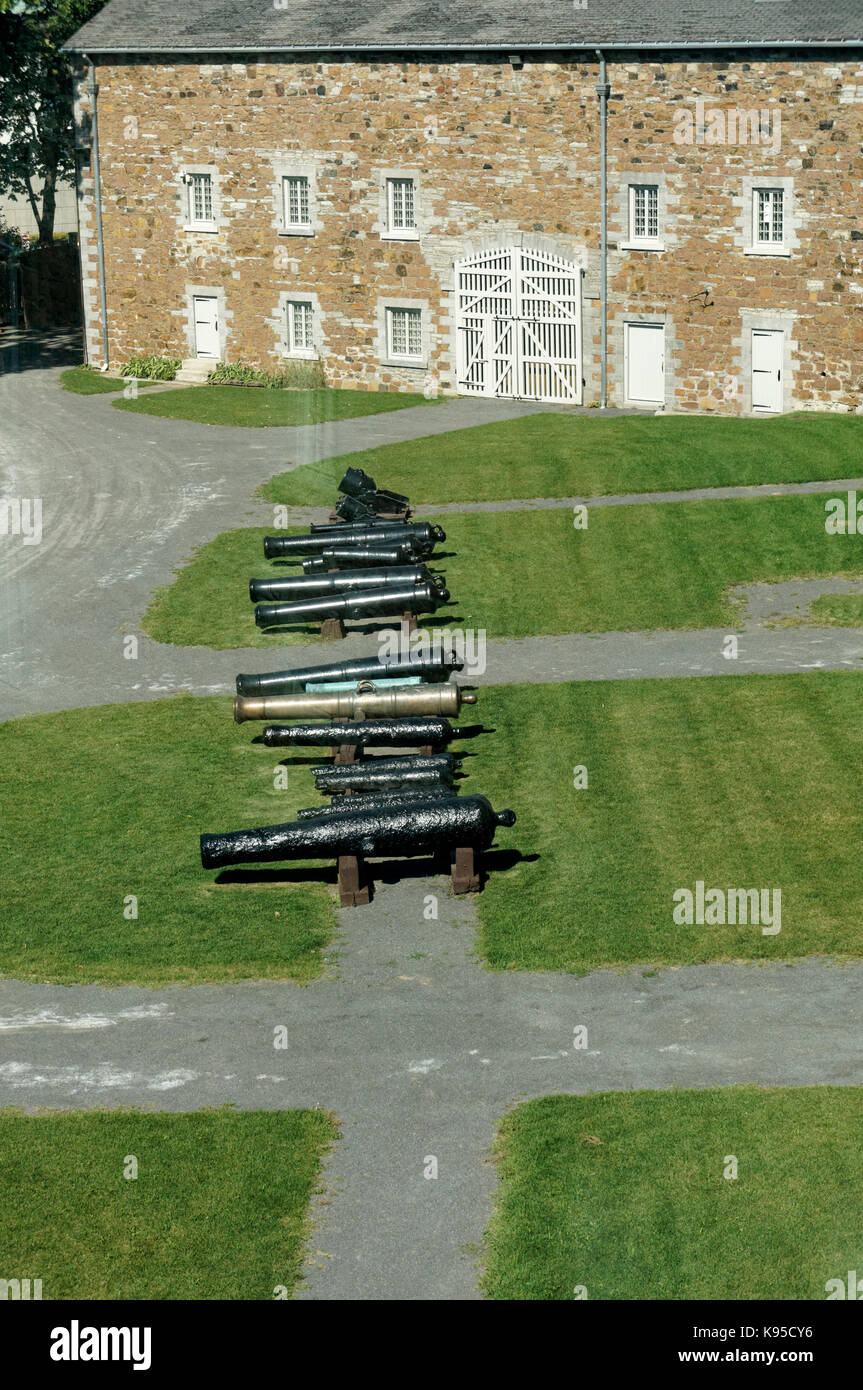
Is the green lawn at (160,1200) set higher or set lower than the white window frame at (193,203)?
lower

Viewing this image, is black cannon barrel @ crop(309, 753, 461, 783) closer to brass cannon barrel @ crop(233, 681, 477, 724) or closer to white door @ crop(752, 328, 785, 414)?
brass cannon barrel @ crop(233, 681, 477, 724)

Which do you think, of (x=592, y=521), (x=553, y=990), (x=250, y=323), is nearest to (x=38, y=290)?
(x=250, y=323)

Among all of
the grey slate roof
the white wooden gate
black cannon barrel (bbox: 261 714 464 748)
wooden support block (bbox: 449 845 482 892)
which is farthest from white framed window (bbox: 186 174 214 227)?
wooden support block (bbox: 449 845 482 892)

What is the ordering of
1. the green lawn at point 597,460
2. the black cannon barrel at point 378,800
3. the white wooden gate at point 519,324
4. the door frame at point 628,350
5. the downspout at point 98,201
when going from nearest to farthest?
the black cannon barrel at point 378,800
the green lawn at point 597,460
the door frame at point 628,350
the white wooden gate at point 519,324
the downspout at point 98,201

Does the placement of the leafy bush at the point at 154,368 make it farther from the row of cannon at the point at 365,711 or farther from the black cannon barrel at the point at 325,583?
the black cannon barrel at the point at 325,583

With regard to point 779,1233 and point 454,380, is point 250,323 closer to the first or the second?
point 454,380

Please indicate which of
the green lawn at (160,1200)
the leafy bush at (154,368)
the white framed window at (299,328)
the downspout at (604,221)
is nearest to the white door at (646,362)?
the downspout at (604,221)
